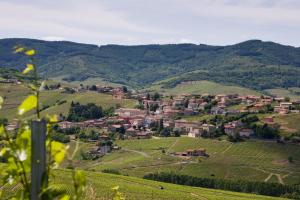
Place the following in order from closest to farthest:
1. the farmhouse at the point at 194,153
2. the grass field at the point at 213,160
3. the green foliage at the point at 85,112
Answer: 1. the grass field at the point at 213,160
2. the farmhouse at the point at 194,153
3. the green foliage at the point at 85,112

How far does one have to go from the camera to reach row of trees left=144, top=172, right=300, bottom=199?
89.7m

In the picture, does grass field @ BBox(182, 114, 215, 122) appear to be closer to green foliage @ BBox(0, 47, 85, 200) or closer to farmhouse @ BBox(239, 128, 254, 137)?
farmhouse @ BBox(239, 128, 254, 137)

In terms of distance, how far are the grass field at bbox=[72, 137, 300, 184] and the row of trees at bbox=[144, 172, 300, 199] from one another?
268 inches

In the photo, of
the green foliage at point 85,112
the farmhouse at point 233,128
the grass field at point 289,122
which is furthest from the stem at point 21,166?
the green foliage at point 85,112

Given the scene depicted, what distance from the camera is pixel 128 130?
14238 cm

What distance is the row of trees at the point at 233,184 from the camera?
8969 centimetres

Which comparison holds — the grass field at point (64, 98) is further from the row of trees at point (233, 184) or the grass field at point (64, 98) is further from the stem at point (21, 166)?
the stem at point (21, 166)

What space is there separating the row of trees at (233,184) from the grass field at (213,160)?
268 inches

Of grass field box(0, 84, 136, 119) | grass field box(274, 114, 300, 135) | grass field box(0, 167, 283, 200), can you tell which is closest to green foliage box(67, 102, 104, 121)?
grass field box(0, 84, 136, 119)

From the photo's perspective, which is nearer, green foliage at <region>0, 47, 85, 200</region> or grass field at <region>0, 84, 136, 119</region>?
green foliage at <region>0, 47, 85, 200</region>

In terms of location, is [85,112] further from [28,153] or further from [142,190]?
[28,153]

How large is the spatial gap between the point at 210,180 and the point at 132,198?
30653 mm

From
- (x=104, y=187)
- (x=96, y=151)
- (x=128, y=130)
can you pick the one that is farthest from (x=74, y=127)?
(x=104, y=187)

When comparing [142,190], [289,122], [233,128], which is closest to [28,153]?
[142,190]
